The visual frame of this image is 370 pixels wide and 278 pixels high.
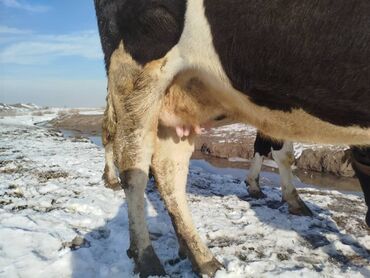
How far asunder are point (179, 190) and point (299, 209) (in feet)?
6.00

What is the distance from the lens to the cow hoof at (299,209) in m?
4.79

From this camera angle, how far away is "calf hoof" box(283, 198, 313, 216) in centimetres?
479

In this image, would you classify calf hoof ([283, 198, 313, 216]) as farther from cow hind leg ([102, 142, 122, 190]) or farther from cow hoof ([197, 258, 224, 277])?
cow hind leg ([102, 142, 122, 190])

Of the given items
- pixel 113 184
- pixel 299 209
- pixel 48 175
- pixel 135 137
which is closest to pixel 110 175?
pixel 113 184

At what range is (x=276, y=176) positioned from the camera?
11172mm

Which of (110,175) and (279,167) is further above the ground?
(279,167)

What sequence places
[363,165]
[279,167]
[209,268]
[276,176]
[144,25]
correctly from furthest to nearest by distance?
[276,176], [279,167], [363,165], [209,268], [144,25]

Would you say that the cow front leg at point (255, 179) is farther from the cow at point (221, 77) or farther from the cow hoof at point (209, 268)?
the cow hoof at point (209, 268)

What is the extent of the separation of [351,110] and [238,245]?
1.84m

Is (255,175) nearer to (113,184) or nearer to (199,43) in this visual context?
(113,184)

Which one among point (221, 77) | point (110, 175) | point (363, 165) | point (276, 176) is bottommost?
point (276, 176)

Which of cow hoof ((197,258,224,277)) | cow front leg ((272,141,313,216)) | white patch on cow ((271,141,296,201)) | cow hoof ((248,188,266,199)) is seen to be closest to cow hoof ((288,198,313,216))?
cow front leg ((272,141,313,216))

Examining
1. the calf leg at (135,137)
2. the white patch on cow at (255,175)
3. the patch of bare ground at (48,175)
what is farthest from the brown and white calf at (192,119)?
the patch of bare ground at (48,175)

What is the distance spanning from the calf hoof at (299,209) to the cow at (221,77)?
4.38 feet
